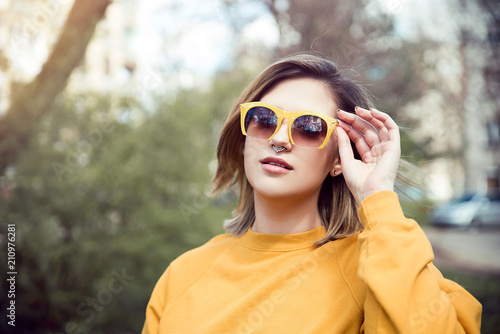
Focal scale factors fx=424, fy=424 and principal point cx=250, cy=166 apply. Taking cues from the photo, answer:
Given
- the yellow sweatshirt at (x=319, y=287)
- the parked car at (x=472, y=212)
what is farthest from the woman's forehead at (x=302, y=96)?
the parked car at (x=472, y=212)

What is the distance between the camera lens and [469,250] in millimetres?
12008

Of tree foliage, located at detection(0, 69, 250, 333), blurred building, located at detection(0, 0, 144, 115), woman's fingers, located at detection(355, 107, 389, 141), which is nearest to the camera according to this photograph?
woman's fingers, located at detection(355, 107, 389, 141)

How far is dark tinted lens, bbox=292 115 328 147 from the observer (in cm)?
176

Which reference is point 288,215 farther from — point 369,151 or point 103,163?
point 103,163

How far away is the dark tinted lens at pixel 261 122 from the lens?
5.91 feet

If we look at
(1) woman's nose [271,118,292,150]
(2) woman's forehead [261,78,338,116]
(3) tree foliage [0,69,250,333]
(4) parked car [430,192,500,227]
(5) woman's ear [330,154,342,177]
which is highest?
(2) woman's forehead [261,78,338,116]

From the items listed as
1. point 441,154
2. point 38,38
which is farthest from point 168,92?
point 441,154

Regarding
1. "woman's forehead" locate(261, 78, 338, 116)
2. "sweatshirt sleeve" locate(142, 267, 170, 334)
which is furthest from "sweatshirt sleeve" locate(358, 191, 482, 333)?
"sweatshirt sleeve" locate(142, 267, 170, 334)

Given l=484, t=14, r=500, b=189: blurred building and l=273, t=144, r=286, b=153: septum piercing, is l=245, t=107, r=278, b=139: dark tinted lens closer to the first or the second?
l=273, t=144, r=286, b=153: septum piercing

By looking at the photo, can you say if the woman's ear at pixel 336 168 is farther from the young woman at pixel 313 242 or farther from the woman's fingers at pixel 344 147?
the woman's fingers at pixel 344 147

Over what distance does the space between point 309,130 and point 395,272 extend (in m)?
0.68

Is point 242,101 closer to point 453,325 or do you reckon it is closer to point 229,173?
point 229,173

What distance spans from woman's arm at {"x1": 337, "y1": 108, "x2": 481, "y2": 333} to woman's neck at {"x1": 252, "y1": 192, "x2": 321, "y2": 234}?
0.91ft

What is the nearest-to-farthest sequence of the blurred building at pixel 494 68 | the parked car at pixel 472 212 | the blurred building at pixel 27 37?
the blurred building at pixel 27 37 → the blurred building at pixel 494 68 → the parked car at pixel 472 212
